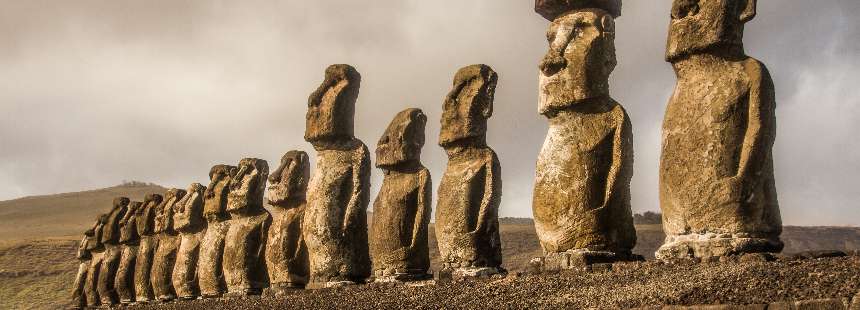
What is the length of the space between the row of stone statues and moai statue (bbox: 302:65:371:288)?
0.08 ft

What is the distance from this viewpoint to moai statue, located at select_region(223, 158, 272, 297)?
Result: 1753cm

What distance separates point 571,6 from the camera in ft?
39.3

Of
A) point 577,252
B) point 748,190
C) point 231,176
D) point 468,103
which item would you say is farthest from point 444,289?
point 231,176

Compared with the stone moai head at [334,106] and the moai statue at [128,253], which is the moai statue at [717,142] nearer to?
the stone moai head at [334,106]

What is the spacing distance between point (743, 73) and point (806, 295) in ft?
11.0

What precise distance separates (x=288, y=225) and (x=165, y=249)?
18.7ft

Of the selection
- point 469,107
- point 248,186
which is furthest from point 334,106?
point 469,107

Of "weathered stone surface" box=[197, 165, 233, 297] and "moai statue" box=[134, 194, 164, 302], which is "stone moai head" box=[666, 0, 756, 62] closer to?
"weathered stone surface" box=[197, 165, 233, 297]

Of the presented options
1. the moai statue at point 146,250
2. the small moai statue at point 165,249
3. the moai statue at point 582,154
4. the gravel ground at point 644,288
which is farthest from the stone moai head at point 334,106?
the moai statue at point 146,250

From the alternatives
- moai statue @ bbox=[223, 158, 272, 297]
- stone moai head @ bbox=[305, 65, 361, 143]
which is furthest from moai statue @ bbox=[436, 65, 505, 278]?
moai statue @ bbox=[223, 158, 272, 297]

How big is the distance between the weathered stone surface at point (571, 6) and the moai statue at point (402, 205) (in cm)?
307

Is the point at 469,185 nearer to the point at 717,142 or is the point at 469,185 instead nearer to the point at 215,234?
the point at 717,142

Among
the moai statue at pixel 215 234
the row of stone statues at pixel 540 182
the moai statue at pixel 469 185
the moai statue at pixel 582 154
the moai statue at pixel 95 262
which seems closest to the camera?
the row of stone statues at pixel 540 182

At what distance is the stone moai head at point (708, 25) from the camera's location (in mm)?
10109
